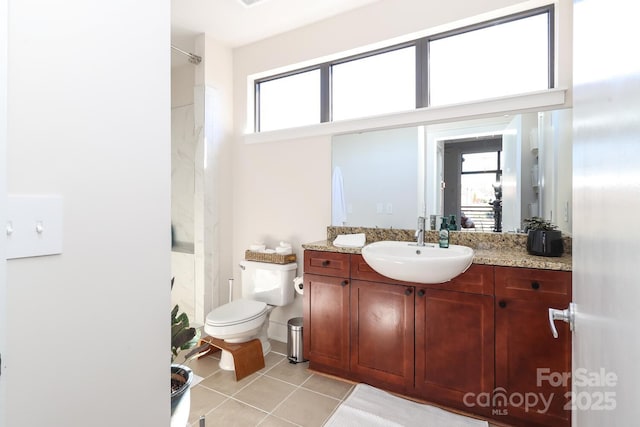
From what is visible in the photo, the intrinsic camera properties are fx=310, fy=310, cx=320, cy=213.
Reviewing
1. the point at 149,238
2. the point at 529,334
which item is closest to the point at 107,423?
the point at 149,238

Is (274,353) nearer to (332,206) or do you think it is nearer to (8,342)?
(332,206)

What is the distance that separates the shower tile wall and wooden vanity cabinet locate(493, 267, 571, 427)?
297cm

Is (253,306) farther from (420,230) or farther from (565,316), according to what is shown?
(565,316)

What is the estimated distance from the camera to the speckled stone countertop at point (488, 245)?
5.36 feet

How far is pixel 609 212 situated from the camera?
18.4 inches

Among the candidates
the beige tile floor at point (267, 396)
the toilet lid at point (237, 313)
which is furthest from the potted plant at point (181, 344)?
the toilet lid at point (237, 313)

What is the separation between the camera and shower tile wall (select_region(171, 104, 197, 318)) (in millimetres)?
3447

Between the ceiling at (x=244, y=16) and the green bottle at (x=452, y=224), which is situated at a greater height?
the ceiling at (x=244, y=16)

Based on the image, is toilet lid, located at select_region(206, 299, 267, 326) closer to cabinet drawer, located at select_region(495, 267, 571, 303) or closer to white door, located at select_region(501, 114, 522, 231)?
cabinet drawer, located at select_region(495, 267, 571, 303)

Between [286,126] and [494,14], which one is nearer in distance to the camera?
[494,14]

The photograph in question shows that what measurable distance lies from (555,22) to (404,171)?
1.29 m

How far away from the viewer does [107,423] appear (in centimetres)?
73

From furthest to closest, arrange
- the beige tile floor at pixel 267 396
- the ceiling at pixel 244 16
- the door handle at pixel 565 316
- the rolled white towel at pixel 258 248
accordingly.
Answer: the rolled white towel at pixel 258 248 → the ceiling at pixel 244 16 → the beige tile floor at pixel 267 396 → the door handle at pixel 565 316

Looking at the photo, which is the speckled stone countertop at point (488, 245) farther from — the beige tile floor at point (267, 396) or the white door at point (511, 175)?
the beige tile floor at point (267, 396)
